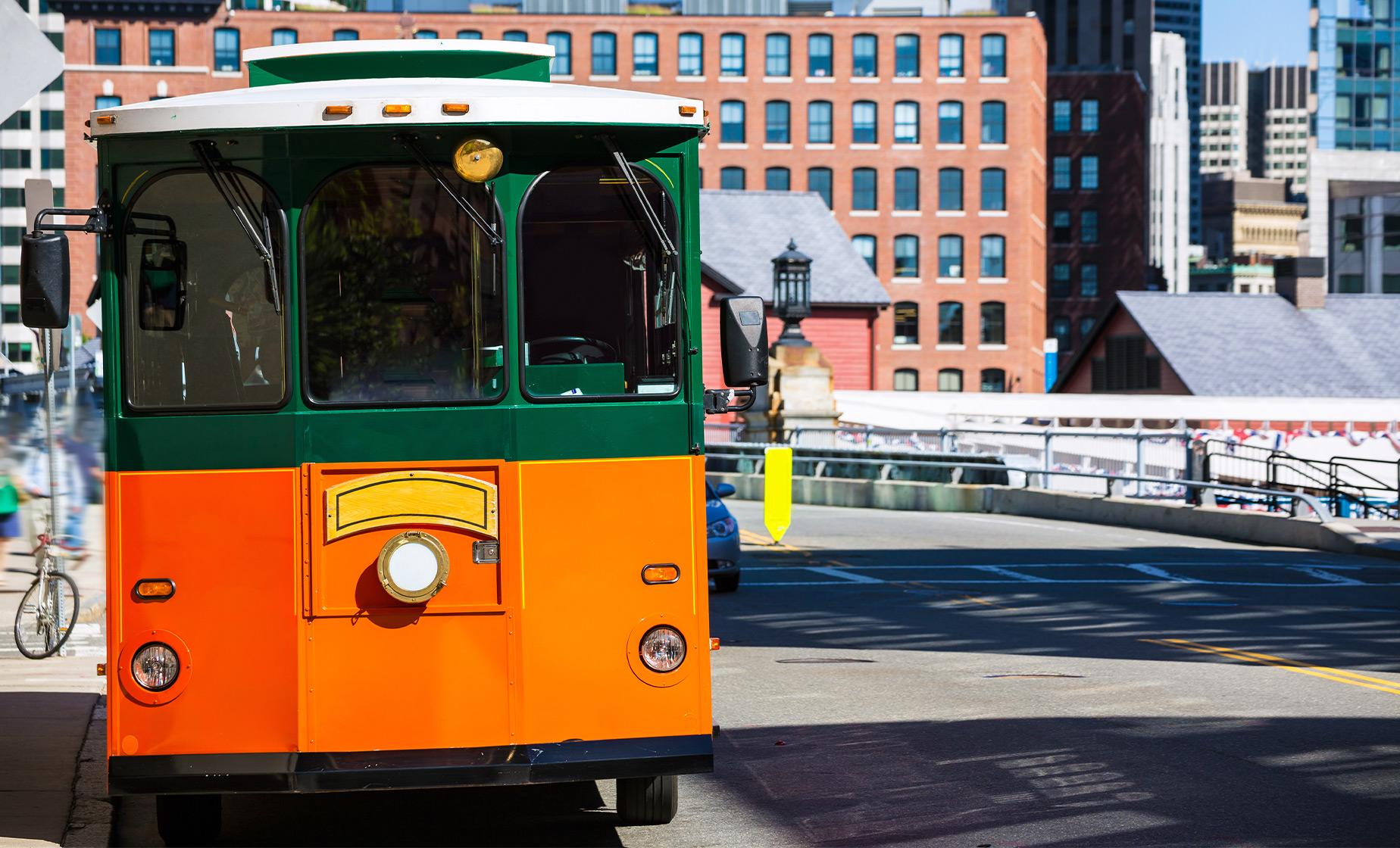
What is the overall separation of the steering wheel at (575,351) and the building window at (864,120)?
8592 cm

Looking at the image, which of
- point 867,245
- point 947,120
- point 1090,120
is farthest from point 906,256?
point 1090,120

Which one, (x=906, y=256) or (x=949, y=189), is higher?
(x=949, y=189)

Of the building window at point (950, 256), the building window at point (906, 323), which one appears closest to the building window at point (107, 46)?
the building window at point (906, 323)

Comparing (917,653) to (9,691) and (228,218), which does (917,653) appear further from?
(228,218)

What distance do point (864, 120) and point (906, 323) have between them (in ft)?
34.2

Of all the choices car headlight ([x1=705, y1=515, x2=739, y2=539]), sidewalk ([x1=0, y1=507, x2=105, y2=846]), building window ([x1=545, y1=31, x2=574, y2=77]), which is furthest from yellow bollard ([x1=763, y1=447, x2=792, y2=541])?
building window ([x1=545, y1=31, x2=574, y2=77])

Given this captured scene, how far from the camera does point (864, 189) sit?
3620 inches

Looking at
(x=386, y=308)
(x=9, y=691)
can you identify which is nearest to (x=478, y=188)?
(x=386, y=308)

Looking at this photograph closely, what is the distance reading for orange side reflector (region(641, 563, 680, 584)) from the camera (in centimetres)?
700

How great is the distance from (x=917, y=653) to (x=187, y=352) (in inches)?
324

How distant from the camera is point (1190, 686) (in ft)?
39.2

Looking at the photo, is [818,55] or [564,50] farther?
[818,55]

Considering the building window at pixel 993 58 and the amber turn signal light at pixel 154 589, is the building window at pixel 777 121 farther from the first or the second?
the amber turn signal light at pixel 154 589

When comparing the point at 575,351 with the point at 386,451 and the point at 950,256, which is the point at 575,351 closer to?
the point at 386,451
